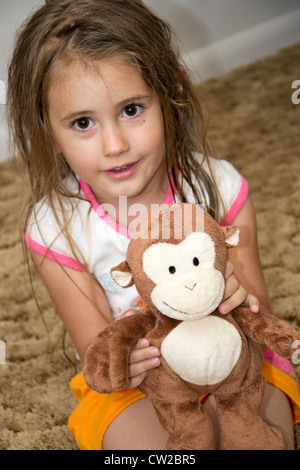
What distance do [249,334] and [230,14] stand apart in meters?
1.61

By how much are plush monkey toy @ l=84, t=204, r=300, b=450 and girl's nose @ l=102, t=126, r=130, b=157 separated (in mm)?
167

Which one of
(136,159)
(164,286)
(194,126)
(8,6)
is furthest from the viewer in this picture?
(8,6)

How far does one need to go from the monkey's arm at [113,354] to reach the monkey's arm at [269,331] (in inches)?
4.5

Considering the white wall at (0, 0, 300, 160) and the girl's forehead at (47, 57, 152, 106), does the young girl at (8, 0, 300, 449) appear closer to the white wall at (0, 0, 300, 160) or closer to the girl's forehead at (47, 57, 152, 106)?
the girl's forehead at (47, 57, 152, 106)

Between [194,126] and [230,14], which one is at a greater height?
[230,14]

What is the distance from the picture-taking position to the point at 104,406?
896 mm

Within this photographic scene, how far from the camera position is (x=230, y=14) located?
205cm

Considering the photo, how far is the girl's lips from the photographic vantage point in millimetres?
855

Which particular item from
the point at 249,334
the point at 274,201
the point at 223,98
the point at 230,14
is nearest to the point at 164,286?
the point at 249,334

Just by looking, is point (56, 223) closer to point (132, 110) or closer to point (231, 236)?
point (132, 110)

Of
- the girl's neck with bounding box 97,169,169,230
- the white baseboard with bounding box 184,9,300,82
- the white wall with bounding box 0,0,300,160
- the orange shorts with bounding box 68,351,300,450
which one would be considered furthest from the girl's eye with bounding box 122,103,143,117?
the white baseboard with bounding box 184,9,300,82

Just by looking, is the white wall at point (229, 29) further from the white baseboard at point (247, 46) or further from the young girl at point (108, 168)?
the young girl at point (108, 168)

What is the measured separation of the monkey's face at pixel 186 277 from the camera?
62cm

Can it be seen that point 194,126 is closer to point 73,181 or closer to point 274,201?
point 73,181
